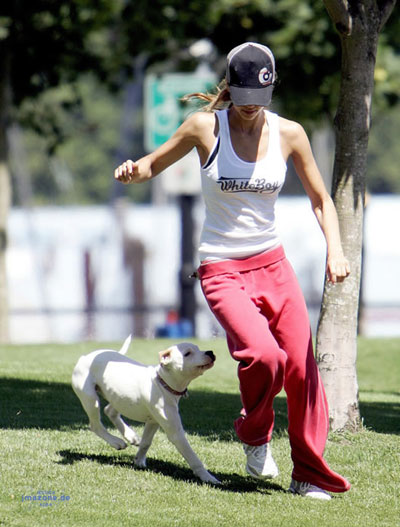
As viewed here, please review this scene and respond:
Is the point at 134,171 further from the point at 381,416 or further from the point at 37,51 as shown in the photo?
the point at 37,51

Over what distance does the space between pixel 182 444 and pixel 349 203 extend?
2.30m

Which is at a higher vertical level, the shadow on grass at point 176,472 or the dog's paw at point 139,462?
the dog's paw at point 139,462

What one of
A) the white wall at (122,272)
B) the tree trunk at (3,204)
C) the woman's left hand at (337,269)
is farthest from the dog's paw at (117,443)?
the white wall at (122,272)

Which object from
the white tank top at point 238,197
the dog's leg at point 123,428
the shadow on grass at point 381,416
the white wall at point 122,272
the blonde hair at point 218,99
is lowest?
the white wall at point 122,272

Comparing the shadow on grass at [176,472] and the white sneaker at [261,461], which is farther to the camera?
the shadow on grass at [176,472]

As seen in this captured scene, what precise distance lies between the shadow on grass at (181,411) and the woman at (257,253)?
159 centimetres

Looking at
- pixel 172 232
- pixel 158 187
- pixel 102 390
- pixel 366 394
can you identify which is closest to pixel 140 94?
pixel 158 187

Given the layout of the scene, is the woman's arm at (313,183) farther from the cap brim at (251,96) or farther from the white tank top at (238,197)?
the cap brim at (251,96)

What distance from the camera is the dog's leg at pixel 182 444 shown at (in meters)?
5.24

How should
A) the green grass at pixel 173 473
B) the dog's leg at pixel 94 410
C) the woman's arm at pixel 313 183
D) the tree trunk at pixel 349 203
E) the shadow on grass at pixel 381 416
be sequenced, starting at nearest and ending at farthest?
the green grass at pixel 173 473
the woman's arm at pixel 313 183
the dog's leg at pixel 94 410
the tree trunk at pixel 349 203
the shadow on grass at pixel 381 416

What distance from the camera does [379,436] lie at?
6812 mm

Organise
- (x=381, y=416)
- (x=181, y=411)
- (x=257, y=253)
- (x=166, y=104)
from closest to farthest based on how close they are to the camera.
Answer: (x=257, y=253)
(x=181, y=411)
(x=381, y=416)
(x=166, y=104)

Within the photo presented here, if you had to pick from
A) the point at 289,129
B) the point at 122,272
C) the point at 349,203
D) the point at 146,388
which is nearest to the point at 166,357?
the point at 146,388

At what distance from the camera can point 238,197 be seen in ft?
16.1
